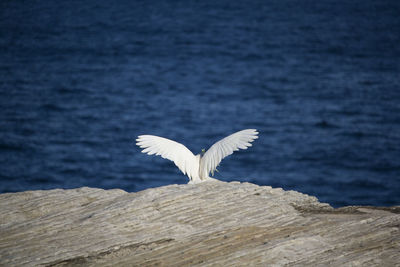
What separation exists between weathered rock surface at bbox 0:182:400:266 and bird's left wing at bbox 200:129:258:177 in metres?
0.94

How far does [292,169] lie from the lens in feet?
116

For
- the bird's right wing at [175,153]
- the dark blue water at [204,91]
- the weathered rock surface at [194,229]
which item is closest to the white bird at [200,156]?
the bird's right wing at [175,153]

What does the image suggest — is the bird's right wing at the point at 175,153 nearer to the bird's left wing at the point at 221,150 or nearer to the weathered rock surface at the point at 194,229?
the bird's left wing at the point at 221,150

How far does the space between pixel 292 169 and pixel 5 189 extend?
15.6m

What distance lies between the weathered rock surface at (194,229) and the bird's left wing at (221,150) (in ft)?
3.08

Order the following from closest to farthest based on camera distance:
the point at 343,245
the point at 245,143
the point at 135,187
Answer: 1. the point at 343,245
2. the point at 245,143
3. the point at 135,187

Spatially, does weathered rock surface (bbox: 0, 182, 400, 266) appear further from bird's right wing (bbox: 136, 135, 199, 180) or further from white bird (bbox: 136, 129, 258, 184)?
bird's right wing (bbox: 136, 135, 199, 180)

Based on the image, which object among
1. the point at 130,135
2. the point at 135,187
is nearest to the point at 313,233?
the point at 135,187

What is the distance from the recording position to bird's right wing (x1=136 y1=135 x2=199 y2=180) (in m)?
14.9

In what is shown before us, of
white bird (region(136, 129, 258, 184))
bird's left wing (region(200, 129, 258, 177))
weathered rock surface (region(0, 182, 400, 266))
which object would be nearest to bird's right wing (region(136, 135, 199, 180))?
white bird (region(136, 129, 258, 184))

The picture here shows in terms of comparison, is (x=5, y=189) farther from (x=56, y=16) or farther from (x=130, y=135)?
(x=56, y=16)

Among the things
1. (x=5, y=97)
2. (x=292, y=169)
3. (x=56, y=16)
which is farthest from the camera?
(x=56, y=16)

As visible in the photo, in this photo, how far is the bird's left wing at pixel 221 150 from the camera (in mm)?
14664

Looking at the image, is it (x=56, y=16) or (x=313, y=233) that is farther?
(x=56, y=16)
